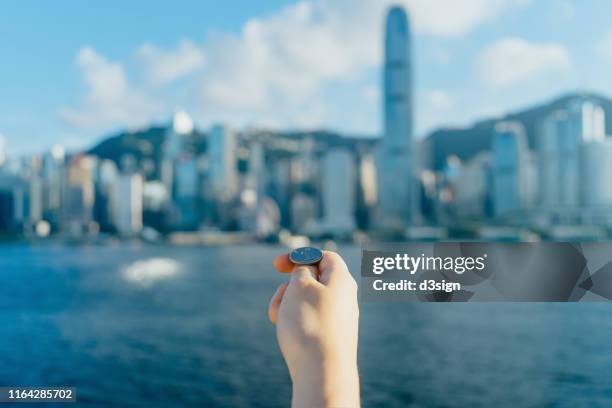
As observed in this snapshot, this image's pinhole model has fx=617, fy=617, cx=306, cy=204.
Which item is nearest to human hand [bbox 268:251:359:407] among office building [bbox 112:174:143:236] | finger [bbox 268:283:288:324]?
finger [bbox 268:283:288:324]

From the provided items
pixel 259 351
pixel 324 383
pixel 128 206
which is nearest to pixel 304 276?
pixel 324 383

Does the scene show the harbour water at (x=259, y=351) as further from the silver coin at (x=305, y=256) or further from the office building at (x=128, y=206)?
the office building at (x=128, y=206)

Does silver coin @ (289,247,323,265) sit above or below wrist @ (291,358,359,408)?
above

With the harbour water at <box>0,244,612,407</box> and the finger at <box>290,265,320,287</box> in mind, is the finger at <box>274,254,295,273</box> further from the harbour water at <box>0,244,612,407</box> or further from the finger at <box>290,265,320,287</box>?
the harbour water at <box>0,244,612,407</box>

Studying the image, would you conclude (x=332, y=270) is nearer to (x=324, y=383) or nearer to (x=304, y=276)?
(x=304, y=276)

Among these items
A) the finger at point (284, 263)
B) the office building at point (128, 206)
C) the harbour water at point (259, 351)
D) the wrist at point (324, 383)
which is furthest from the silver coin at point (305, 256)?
the office building at point (128, 206)

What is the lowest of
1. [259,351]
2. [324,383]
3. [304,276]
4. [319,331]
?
[259,351]

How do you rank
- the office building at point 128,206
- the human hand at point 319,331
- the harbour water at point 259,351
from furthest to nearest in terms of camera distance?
the office building at point 128,206, the harbour water at point 259,351, the human hand at point 319,331
